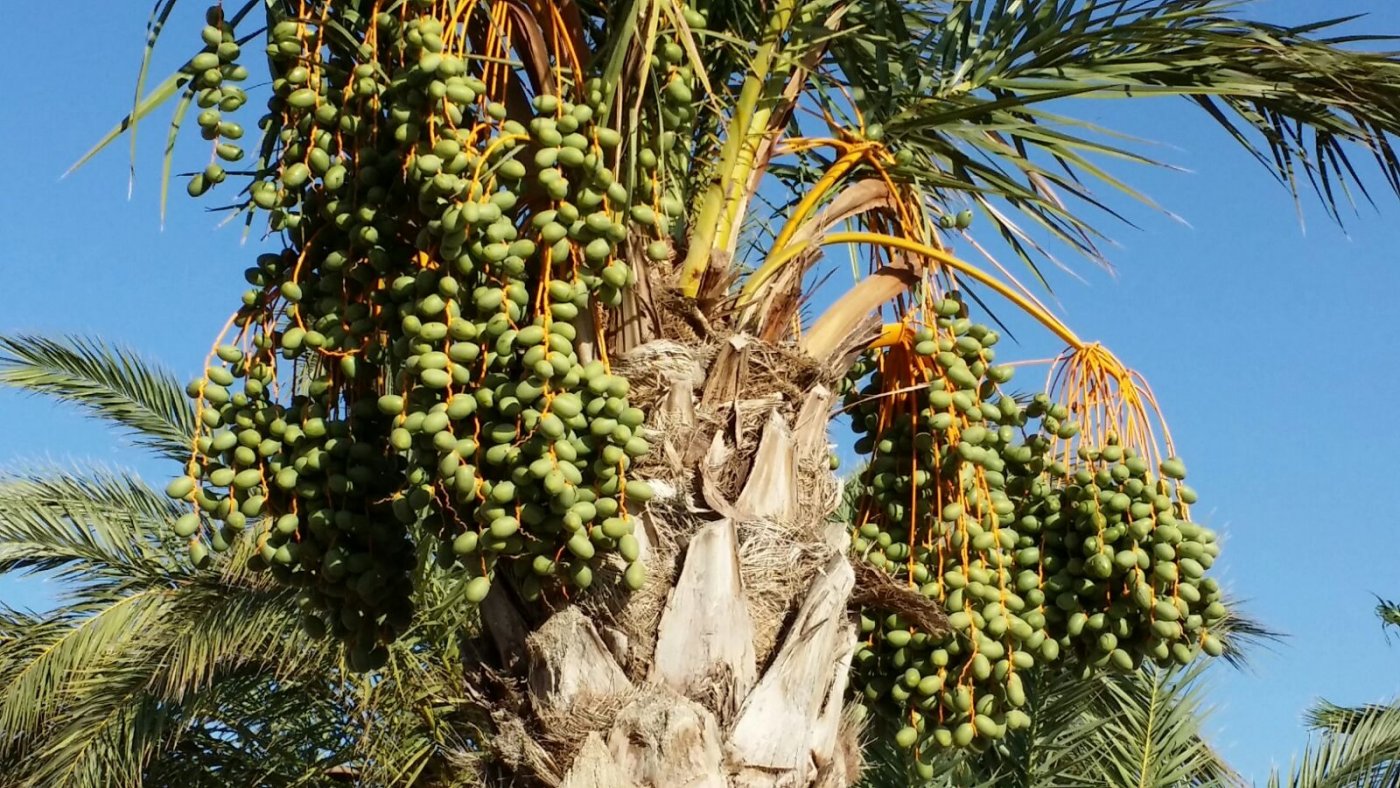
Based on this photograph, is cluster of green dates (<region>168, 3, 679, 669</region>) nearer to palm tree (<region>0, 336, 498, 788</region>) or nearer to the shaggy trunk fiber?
the shaggy trunk fiber

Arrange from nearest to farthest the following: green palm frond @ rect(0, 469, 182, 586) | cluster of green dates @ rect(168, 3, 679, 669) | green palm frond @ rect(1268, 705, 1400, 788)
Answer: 1. cluster of green dates @ rect(168, 3, 679, 669)
2. green palm frond @ rect(1268, 705, 1400, 788)
3. green palm frond @ rect(0, 469, 182, 586)

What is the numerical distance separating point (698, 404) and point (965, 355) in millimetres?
651

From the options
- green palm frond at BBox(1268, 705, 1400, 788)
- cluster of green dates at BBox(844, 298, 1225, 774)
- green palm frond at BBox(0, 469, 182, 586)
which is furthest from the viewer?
green palm frond at BBox(0, 469, 182, 586)

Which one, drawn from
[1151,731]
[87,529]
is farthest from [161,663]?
[1151,731]

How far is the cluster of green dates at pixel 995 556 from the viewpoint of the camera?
3.26 m

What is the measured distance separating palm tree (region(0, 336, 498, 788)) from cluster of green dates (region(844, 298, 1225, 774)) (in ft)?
10.9

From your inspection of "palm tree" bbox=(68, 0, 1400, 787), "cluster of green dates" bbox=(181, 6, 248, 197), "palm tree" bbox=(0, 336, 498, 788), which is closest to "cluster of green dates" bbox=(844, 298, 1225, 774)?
"palm tree" bbox=(68, 0, 1400, 787)

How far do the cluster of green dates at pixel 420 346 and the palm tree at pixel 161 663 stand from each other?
3.60 meters

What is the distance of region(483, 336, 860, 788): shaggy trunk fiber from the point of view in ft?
9.19

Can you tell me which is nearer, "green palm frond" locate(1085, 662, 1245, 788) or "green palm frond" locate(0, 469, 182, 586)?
"green palm frond" locate(1085, 662, 1245, 788)

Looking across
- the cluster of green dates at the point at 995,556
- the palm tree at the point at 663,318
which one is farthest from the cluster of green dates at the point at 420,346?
the cluster of green dates at the point at 995,556

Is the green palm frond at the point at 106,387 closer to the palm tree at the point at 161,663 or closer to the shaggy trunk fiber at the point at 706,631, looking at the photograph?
the palm tree at the point at 161,663

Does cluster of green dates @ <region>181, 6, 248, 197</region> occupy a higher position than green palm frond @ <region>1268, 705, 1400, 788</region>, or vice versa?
cluster of green dates @ <region>181, 6, 248, 197</region>

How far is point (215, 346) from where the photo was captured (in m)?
2.89
